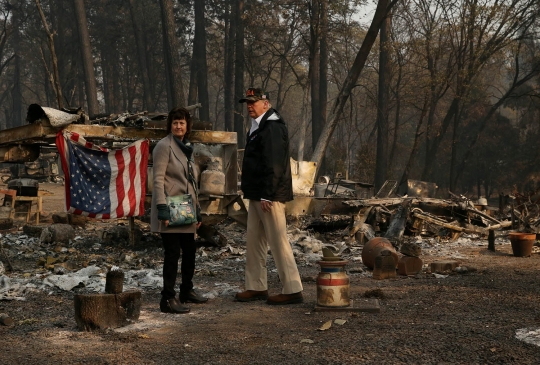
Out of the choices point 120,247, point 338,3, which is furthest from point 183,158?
point 338,3

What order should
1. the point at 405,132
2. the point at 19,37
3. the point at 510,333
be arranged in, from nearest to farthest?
1. the point at 510,333
2. the point at 19,37
3. the point at 405,132

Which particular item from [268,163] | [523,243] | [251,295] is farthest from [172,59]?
[268,163]

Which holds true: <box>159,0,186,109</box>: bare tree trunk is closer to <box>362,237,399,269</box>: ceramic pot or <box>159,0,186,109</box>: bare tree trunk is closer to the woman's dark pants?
<box>362,237,399,269</box>: ceramic pot

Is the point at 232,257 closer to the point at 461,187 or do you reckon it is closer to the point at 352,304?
the point at 352,304

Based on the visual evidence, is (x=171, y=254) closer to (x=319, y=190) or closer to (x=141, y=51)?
(x=319, y=190)

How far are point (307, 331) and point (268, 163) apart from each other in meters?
1.81

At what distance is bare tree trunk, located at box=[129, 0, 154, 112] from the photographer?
41.1 m

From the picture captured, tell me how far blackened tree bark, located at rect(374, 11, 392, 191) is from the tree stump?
85.1ft

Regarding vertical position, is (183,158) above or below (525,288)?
above

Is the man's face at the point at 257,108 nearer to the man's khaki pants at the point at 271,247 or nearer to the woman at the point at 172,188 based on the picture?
the woman at the point at 172,188

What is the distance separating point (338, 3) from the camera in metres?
33.0

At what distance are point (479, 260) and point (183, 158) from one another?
6733 millimetres

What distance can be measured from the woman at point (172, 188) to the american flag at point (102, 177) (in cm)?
470

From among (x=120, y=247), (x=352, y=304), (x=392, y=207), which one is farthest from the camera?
(x=392, y=207)
